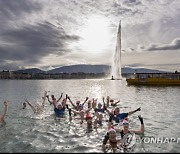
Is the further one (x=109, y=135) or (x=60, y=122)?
(x=60, y=122)

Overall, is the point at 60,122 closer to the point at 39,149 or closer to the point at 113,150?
the point at 39,149

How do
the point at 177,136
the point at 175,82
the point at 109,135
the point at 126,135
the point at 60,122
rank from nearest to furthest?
the point at 109,135 < the point at 126,135 < the point at 177,136 < the point at 60,122 < the point at 175,82

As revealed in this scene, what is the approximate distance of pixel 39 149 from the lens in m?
15.0

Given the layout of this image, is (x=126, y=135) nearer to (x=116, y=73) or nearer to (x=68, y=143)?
(x=68, y=143)

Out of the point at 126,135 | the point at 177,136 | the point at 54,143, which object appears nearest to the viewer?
the point at 126,135

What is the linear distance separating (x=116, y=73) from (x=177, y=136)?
10237 centimetres

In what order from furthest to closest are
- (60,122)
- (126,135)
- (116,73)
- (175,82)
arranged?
(116,73) < (175,82) < (60,122) < (126,135)

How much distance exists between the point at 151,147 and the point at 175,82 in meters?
70.6

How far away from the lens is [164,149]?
14898 millimetres

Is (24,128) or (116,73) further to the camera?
(116,73)

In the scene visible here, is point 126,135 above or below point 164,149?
above

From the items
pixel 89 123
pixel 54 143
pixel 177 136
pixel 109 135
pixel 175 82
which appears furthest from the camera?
pixel 175 82

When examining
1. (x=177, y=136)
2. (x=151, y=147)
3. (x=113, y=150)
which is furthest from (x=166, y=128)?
(x=113, y=150)

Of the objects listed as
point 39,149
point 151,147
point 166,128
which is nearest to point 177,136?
point 166,128
